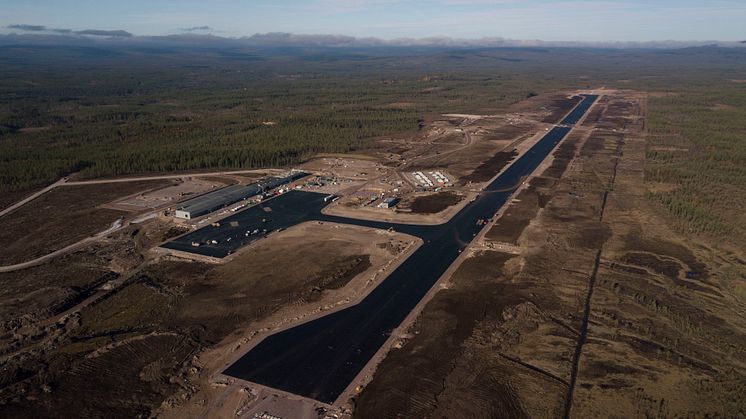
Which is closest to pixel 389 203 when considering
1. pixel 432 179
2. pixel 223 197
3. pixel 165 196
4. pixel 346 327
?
pixel 432 179

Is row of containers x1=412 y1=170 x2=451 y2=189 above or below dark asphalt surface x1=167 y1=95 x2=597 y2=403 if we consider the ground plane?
above

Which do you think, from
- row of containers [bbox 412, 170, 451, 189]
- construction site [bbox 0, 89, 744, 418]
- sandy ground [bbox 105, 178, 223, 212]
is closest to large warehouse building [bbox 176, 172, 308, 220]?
construction site [bbox 0, 89, 744, 418]

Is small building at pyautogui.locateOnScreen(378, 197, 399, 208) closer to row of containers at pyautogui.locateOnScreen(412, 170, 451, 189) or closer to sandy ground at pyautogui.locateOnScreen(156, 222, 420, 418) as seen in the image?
sandy ground at pyautogui.locateOnScreen(156, 222, 420, 418)

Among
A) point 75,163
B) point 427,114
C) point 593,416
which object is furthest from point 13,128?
point 593,416

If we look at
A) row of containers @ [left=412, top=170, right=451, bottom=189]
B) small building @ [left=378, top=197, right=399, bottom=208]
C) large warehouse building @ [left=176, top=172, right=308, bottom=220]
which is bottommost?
large warehouse building @ [left=176, top=172, right=308, bottom=220]

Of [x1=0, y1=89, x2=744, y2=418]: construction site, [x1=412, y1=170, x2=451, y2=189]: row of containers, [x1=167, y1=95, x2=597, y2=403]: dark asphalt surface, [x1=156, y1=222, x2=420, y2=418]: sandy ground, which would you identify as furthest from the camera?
[x1=412, y1=170, x2=451, y2=189]: row of containers

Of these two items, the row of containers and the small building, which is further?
the row of containers

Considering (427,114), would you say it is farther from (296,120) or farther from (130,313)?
(130,313)
